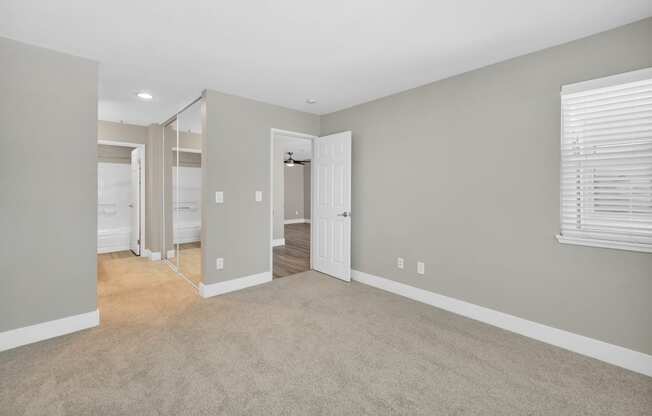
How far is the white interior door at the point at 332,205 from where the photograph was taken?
406 centimetres

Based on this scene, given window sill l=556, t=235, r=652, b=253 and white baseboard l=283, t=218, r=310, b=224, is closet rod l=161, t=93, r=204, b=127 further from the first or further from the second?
white baseboard l=283, t=218, r=310, b=224

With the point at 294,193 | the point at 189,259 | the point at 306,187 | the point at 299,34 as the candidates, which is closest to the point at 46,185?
the point at 299,34

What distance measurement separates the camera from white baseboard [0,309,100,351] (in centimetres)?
232

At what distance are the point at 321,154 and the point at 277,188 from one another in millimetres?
2769

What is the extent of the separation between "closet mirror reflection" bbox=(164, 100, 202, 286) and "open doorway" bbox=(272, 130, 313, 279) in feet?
4.35

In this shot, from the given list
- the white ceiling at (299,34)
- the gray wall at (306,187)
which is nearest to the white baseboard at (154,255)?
the white ceiling at (299,34)

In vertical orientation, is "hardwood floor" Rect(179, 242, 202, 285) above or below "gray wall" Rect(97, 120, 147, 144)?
below

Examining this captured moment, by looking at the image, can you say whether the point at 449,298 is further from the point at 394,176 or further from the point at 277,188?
the point at 277,188

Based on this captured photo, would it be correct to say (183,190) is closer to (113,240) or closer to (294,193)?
(113,240)

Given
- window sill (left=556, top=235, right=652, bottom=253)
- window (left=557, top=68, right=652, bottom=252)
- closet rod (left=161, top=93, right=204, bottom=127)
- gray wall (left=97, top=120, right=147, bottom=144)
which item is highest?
closet rod (left=161, top=93, right=204, bottom=127)

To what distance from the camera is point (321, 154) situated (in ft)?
14.6

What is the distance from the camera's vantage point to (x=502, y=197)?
8.86ft

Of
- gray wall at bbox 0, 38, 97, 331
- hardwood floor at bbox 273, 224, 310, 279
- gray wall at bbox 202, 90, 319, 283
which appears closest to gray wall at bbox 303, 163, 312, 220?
hardwood floor at bbox 273, 224, 310, 279

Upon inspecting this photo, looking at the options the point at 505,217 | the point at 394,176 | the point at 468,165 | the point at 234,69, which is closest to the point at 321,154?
the point at 394,176
